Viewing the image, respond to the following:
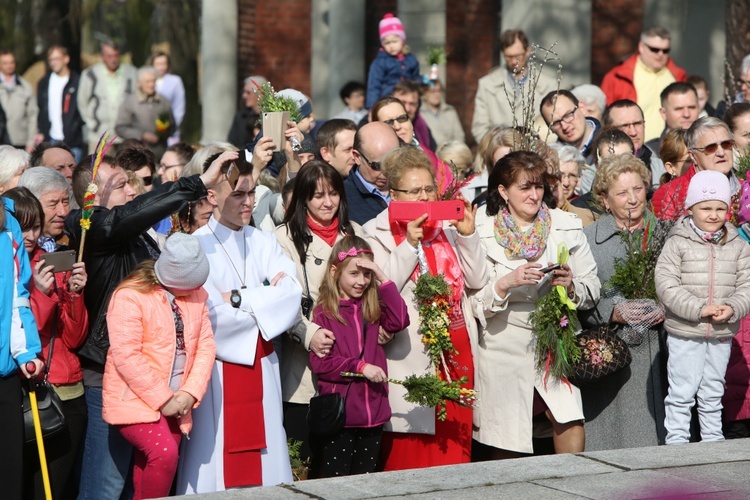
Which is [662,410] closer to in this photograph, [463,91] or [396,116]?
[396,116]

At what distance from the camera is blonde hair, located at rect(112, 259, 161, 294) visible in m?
6.65

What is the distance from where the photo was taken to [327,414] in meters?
7.02

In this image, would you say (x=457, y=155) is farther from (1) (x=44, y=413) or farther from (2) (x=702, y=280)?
(1) (x=44, y=413)

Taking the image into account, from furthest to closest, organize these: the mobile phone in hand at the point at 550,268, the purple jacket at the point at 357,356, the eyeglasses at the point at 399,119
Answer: the eyeglasses at the point at 399,119 < the mobile phone in hand at the point at 550,268 < the purple jacket at the point at 357,356

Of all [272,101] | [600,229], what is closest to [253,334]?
[272,101]

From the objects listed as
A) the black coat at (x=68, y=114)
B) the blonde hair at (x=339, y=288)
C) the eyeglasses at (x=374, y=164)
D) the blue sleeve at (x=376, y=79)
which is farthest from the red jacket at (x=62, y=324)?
the black coat at (x=68, y=114)

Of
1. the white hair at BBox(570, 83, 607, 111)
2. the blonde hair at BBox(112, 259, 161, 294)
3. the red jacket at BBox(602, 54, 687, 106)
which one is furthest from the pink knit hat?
the blonde hair at BBox(112, 259, 161, 294)

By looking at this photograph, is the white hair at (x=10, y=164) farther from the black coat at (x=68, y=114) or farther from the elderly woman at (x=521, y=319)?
the black coat at (x=68, y=114)

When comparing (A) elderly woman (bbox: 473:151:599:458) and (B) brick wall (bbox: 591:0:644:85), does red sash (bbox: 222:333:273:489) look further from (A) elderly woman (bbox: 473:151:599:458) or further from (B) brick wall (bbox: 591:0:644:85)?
(B) brick wall (bbox: 591:0:644:85)

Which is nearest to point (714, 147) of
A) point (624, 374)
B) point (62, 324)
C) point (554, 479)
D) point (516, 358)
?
point (624, 374)

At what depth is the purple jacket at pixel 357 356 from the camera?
7.15 meters

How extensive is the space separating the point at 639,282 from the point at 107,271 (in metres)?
3.13

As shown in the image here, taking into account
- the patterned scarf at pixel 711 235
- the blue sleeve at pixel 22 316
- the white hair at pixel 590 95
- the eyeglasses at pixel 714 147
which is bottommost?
the blue sleeve at pixel 22 316

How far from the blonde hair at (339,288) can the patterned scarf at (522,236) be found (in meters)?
0.86
